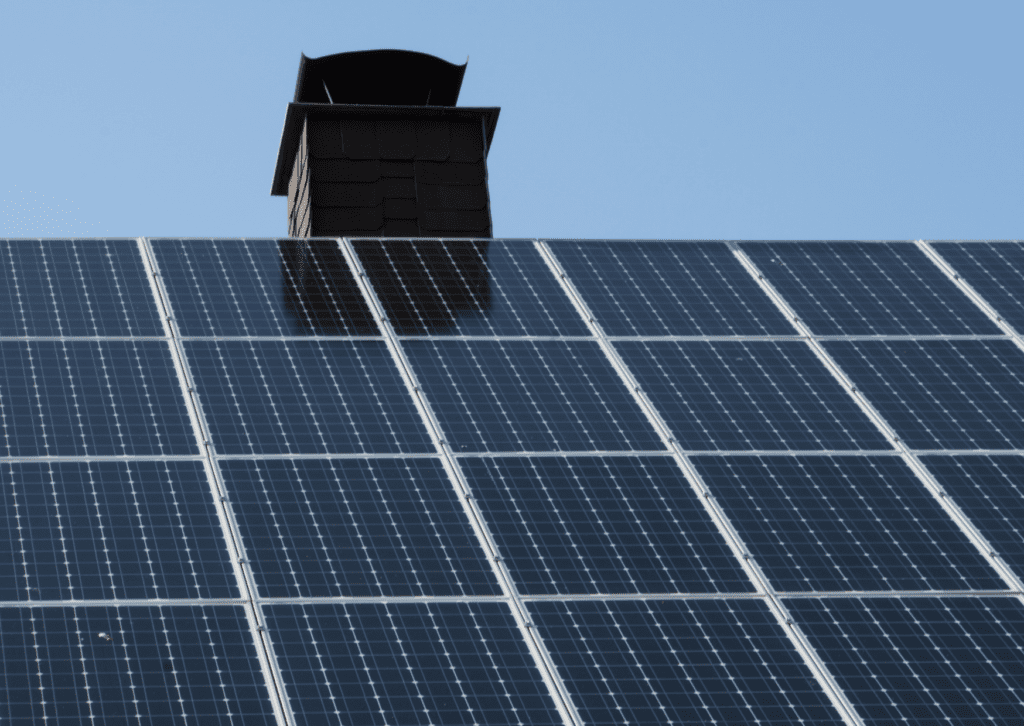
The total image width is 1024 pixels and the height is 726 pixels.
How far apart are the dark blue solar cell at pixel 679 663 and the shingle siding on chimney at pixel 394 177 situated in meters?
12.9

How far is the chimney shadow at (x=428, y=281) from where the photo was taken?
1905 centimetres

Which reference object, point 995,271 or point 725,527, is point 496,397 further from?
point 995,271

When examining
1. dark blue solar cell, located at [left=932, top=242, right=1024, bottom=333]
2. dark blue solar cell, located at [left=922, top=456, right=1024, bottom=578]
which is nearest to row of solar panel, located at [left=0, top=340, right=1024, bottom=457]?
dark blue solar cell, located at [left=922, top=456, right=1024, bottom=578]

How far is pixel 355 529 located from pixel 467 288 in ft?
20.6

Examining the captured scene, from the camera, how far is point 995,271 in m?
22.0

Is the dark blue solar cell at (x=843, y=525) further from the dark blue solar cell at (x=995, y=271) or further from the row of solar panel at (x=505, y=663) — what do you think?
the dark blue solar cell at (x=995, y=271)

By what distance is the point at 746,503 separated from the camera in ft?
51.1

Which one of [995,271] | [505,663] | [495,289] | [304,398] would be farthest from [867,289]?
[505,663]

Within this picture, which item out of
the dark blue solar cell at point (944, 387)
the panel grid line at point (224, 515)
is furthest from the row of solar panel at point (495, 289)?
the dark blue solar cell at point (944, 387)

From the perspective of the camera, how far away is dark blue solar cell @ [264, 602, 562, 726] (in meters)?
12.2

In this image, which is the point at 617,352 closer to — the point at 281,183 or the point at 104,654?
the point at 104,654

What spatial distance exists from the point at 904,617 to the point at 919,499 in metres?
2.21

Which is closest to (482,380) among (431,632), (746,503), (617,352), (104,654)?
(617,352)

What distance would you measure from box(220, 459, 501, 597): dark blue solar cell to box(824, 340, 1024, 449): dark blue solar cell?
5.79 metres
